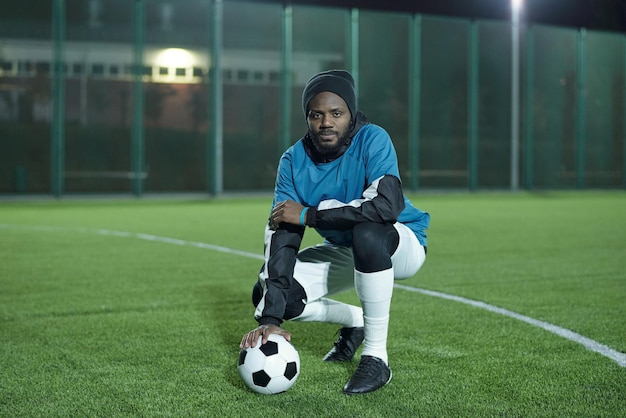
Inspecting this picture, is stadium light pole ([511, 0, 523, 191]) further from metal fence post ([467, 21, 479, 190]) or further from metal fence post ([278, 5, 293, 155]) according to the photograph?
metal fence post ([278, 5, 293, 155])

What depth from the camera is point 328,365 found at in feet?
13.1

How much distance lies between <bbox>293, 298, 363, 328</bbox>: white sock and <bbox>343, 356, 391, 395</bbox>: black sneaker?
369 mm

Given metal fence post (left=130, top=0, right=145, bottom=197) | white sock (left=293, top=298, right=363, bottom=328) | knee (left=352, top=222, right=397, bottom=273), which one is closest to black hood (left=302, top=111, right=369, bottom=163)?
knee (left=352, top=222, right=397, bottom=273)

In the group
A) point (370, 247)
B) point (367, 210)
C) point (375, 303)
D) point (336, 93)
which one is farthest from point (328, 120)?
point (375, 303)

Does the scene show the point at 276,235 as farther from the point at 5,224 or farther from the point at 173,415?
the point at 5,224

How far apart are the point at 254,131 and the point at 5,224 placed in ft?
33.0

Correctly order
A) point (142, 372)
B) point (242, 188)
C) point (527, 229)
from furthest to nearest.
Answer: point (242, 188)
point (527, 229)
point (142, 372)

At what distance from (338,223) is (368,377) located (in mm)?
651

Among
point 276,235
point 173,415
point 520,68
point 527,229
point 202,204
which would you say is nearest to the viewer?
point 173,415

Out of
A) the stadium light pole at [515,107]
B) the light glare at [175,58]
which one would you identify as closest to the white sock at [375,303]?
the light glare at [175,58]

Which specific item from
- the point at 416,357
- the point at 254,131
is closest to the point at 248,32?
the point at 254,131

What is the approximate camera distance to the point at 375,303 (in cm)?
359

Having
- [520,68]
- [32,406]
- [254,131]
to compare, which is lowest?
[32,406]

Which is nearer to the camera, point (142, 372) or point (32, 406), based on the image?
point (32, 406)
